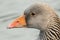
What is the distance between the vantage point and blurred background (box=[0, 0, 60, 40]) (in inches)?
504

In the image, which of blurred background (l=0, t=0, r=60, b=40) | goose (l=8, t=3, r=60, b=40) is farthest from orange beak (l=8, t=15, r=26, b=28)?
blurred background (l=0, t=0, r=60, b=40)

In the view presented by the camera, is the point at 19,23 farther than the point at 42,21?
Yes

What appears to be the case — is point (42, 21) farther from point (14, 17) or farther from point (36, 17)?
point (14, 17)

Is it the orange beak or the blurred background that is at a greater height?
the orange beak

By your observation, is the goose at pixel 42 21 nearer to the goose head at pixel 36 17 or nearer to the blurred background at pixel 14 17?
the goose head at pixel 36 17

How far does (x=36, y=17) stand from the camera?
9164mm

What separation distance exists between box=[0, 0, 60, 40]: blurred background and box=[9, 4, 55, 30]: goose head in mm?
2864

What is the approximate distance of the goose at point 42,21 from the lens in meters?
9.05

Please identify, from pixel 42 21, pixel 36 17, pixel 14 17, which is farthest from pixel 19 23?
pixel 14 17

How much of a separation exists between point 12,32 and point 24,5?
7.80ft

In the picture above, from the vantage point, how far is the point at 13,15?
14.4 meters

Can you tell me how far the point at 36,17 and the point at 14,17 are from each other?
5.04 meters

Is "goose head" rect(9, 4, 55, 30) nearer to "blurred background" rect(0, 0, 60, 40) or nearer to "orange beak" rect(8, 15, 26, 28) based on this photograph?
"orange beak" rect(8, 15, 26, 28)

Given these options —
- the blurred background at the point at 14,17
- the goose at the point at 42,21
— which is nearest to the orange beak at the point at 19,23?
the goose at the point at 42,21
